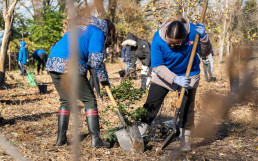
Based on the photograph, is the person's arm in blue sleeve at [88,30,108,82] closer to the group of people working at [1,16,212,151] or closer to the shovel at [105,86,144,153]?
the group of people working at [1,16,212,151]

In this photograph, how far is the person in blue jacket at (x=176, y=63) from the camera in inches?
128

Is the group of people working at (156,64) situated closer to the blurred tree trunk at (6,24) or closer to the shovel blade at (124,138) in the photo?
the shovel blade at (124,138)

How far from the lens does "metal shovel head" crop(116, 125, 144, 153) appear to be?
3.51m

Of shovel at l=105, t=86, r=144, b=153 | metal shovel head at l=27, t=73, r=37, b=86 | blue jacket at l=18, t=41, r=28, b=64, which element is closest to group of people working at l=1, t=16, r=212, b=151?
shovel at l=105, t=86, r=144, b=153

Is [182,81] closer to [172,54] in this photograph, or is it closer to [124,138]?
[172,54]

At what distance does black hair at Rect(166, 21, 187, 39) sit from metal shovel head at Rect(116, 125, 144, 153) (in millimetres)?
1201

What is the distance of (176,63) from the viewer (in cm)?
348

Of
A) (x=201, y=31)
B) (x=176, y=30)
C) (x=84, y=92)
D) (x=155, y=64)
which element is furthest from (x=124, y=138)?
(x=201, y=31)

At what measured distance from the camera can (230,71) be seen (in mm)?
6773

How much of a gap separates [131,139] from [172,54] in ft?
3.65

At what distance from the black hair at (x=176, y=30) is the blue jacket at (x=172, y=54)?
167mm

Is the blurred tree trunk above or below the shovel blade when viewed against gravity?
above

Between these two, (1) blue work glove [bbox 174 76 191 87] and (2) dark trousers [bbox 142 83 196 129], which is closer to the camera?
(1) blue work glove [bbox 174 76 191 87]

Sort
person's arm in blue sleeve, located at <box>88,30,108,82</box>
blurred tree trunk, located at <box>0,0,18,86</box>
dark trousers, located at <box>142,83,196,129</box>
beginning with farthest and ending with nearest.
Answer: blurred tree trunk, located at <box>0,0,18,86</box>
dark trousers, located at <box>142,83,196,129</box>
person's arm in blue sleeve, located at <box>88,30,108,82</box>
